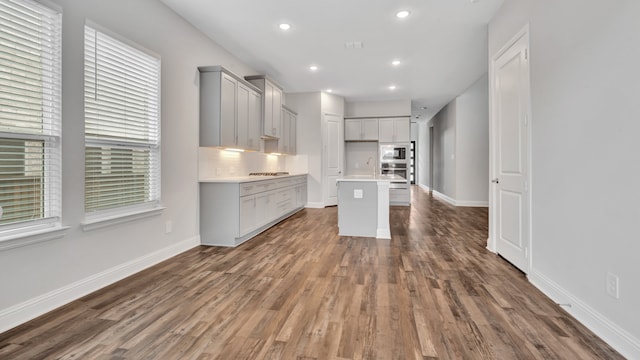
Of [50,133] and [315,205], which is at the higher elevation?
[50,133]

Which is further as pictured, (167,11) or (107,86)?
(167,11)

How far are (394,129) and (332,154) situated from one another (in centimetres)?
189

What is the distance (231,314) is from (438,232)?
3.68 m

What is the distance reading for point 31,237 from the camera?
207cm

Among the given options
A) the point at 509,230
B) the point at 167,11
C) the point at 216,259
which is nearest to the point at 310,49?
the point at 167,11

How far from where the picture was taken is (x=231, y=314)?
213cm

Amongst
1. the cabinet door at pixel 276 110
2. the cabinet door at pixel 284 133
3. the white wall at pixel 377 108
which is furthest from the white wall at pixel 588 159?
the white wall at pixel 377 108

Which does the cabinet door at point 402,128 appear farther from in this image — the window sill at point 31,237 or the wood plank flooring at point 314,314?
the window sill at point 31,237

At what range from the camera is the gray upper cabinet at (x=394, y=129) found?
26.5ft

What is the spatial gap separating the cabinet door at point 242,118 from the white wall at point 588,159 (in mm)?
3608

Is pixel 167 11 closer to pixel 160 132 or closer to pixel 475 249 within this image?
pixel 160 132

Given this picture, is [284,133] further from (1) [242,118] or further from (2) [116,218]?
(2) [116,218]

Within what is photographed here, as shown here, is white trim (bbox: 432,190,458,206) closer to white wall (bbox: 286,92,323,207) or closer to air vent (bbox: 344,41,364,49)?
white wall (bbox: 286,92,323,207)

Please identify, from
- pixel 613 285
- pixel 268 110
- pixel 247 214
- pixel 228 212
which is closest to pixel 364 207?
pixel 247 214
